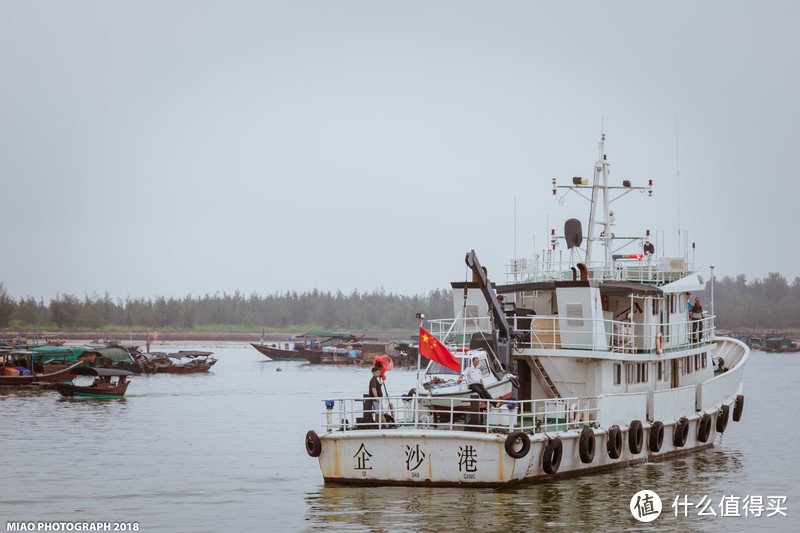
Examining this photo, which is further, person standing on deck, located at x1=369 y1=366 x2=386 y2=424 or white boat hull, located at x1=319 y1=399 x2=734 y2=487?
person standing on deck, located at x1=369 y1=366 x2=386 y2=424

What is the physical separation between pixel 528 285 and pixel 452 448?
7.73 meters

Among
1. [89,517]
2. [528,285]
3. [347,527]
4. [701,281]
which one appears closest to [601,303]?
[528,285]

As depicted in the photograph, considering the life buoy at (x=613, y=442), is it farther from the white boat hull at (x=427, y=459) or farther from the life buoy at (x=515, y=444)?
the life buoy at (x=515, y=444)

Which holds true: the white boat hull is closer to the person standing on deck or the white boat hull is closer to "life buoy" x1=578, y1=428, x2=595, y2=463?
"life buoy" x1=578, y1=428, x2=595, y2=463

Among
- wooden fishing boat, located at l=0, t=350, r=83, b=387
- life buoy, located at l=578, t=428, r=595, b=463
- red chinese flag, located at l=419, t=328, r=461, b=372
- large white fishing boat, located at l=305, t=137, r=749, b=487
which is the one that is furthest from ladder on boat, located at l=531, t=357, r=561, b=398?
wooden fishing boat, located at l=0, t=350, r=83, b=387

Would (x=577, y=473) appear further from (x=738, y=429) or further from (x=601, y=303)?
(x=738, y=429)

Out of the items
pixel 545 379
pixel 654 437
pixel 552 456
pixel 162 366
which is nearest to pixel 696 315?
pixel 654 437

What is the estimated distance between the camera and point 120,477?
29.8 metres

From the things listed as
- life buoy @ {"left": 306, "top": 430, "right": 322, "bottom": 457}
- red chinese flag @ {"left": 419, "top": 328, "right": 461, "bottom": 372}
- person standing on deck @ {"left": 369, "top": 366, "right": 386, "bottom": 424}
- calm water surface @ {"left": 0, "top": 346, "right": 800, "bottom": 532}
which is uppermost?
red chinese flag @ {"left": 419, "top": 328, "right": 461, "bottom": 372}

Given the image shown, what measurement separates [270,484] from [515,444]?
831 centimetres

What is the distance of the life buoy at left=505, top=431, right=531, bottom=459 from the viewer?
23172mm

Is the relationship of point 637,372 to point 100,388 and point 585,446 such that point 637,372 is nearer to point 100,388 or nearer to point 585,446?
point 585,446

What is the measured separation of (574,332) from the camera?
89.2 ft

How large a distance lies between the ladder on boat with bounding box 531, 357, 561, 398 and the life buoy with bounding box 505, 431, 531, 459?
5.13 metres
